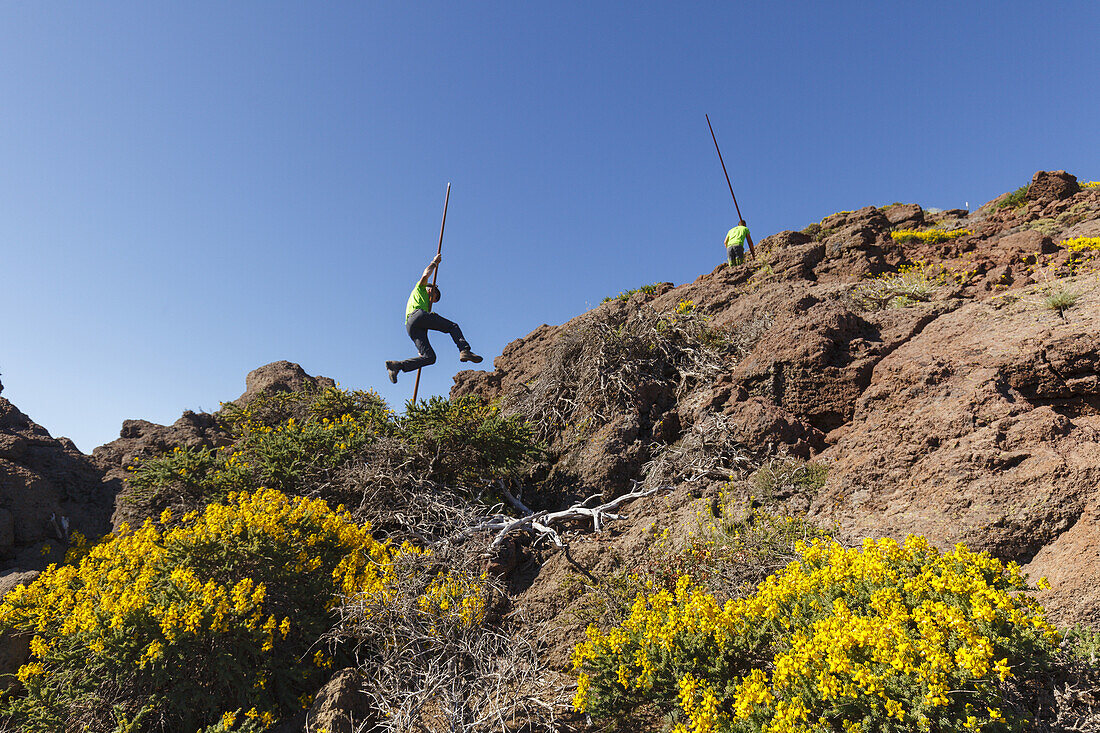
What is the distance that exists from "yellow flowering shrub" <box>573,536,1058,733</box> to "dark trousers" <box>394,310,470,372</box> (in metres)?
5.79

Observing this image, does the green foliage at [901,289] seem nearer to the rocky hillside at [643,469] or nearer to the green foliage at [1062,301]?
the rocky hillside at [643,469]

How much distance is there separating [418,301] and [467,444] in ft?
10.5

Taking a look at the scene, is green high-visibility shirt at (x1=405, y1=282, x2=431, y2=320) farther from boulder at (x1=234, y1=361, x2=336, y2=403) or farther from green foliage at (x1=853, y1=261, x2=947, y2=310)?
green foliage at (x1=853, y1=261, x2=947, y2=310)

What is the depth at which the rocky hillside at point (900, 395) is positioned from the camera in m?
3.44

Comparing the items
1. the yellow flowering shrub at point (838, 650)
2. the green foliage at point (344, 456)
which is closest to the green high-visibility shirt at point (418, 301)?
the green foliage at point (344, 456)

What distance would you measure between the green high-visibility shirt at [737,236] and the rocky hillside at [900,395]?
6.90 feet

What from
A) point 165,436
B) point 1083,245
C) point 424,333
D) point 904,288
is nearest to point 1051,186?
point 1083,245

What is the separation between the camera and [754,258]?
9.58 m

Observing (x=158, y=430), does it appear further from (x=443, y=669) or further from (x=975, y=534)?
(x=975, y=534)

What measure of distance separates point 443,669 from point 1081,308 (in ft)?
20.3

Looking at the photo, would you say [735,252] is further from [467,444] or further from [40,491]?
[40,491]

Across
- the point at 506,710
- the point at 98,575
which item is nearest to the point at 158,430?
the point at 98,575

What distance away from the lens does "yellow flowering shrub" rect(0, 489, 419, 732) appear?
371cm

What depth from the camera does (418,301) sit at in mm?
8375
